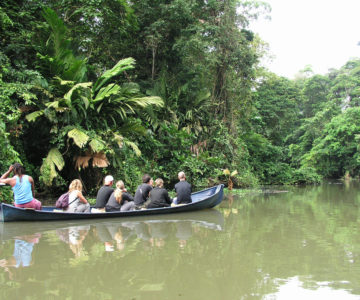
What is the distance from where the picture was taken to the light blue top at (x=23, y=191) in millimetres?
7363

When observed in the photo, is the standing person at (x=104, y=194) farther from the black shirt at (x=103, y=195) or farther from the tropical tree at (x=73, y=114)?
the tropical tree at (x=73, y=114)

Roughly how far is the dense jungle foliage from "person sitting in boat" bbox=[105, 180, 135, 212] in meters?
1.87

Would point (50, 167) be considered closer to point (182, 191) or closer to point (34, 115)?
point (34, 115)

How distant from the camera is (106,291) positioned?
352 centimetres

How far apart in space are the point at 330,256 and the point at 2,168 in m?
7.66

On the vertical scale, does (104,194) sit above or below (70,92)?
below

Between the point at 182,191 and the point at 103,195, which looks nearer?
the point at 103,195

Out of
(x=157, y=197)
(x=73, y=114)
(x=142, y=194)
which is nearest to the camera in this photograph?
(x=157, y=197)

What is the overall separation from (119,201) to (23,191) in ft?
7.11

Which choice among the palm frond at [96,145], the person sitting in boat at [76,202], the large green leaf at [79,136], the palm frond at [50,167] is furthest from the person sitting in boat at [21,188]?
the palm frond at [96,145]

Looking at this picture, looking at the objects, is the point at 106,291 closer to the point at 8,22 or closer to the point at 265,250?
the point at 265,250

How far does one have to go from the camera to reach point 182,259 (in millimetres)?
4723

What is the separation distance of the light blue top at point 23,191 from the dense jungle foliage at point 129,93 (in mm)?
1580

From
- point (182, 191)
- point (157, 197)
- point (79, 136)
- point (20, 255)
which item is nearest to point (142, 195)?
point (157, 197)
